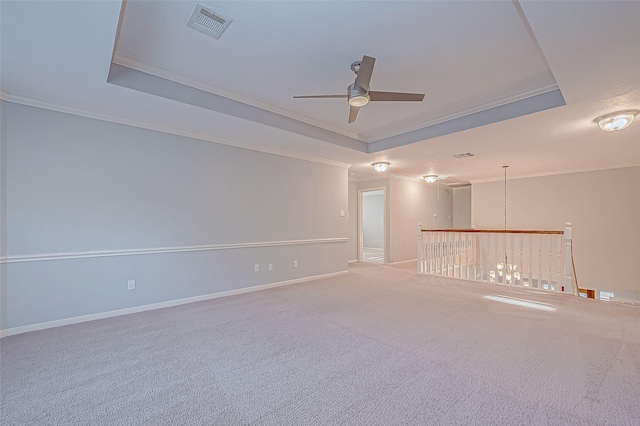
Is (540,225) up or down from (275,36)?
down

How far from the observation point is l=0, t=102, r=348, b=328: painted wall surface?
301cm

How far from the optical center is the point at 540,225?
7.43 m

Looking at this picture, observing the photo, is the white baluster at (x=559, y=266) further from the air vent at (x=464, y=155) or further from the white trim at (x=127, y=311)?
the white trim at (x=127, y=311)

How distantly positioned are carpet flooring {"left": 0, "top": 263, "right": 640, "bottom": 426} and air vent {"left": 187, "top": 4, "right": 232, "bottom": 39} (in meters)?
2.73

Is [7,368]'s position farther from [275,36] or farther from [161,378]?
[275,36]

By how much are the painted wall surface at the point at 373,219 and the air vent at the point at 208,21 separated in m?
9.91

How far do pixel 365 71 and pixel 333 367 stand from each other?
2447 mm

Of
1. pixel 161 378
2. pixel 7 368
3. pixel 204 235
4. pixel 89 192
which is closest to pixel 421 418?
pixel 161 378

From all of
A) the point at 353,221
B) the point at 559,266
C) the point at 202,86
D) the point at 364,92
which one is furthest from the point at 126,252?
the point at 559,266

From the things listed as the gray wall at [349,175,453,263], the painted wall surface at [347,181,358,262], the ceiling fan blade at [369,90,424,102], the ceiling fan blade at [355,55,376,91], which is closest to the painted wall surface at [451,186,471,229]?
the gray wall at [349,175,453,263]

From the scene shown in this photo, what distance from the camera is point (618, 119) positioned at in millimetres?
3332

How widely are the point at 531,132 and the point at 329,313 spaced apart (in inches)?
150

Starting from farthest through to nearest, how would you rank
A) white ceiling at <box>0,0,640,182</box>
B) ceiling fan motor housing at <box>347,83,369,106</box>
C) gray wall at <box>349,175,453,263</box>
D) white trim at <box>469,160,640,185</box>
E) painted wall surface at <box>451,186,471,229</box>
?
painted wall surface at <box>451,186,471,229</box>, gray wall at <box>349,175,453,263</box>, white trim at <box>469,160,640,185</box>, ceiling fan motor housing at <box>347,83,369,106</box>, white ceiling at <box>0,0,640,182</box>

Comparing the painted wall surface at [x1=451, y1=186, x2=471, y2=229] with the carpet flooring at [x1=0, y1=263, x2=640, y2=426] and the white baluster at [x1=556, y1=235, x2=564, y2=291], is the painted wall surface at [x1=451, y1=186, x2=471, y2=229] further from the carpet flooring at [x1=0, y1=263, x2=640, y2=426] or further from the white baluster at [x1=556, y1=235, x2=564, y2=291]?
the carpet flooring at [x1=0, y1=263, x2=640, y2=426]
